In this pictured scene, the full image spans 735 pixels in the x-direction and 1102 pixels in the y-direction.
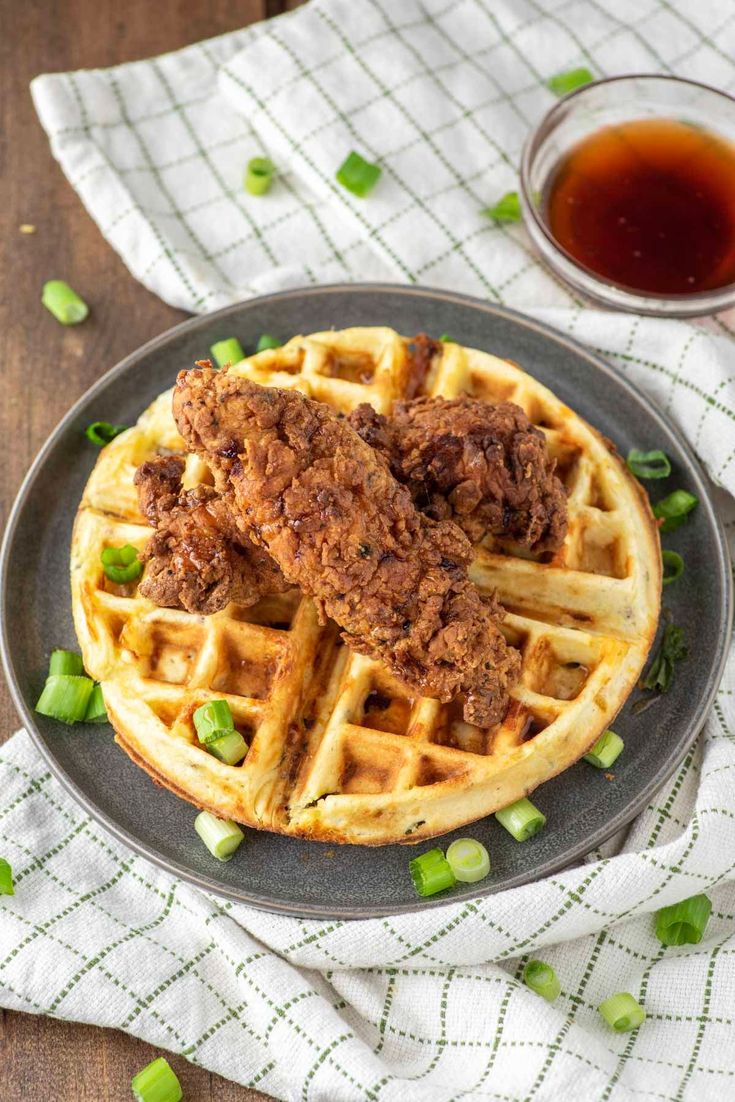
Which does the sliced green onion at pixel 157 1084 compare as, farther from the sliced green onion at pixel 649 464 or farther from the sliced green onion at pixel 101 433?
the sliced green onion at pixel 649 464

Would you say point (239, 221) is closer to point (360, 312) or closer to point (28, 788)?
point (360, 312)

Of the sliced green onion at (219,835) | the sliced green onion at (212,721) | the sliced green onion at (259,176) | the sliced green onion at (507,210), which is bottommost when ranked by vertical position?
the sliced green onion at (219,835)

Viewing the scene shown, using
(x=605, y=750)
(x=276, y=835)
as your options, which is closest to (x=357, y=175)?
Result: (x=605, y=750)

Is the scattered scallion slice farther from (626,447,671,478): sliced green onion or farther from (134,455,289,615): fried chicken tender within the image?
(134,455,289,615): fried chicken tender

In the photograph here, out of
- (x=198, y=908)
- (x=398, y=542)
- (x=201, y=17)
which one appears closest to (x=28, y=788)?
(x=198, y=908)

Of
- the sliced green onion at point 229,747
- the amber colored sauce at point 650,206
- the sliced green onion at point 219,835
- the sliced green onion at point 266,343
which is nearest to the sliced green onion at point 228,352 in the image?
the sliced green onion at point 266,343

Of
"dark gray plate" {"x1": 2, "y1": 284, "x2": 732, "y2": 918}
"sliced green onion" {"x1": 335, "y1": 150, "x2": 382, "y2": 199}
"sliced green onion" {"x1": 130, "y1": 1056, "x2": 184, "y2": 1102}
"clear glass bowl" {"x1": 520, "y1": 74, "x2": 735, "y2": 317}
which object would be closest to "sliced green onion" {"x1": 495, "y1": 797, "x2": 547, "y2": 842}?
"dark gray plate" {"x1": 2, "y1": 284, "x2": 732, "y2": 918}
